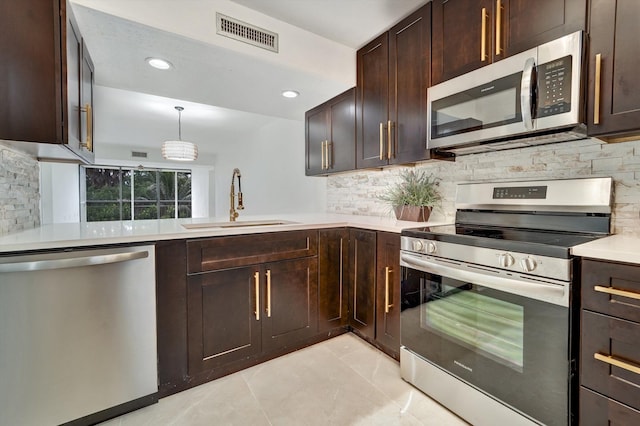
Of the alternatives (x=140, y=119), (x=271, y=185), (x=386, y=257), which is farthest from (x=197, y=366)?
(x=140, y=119)

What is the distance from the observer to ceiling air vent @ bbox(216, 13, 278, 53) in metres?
1.81

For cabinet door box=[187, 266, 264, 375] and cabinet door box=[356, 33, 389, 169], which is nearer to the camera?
cabinet door box=[187, 266, 264, 375]

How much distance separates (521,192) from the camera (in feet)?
5.50

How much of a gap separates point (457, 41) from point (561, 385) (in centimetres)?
180

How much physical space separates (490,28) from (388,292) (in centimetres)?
165

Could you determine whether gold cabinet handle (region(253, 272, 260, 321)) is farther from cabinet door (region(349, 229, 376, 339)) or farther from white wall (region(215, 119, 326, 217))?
white wall (region(215, 119, 326, 217))

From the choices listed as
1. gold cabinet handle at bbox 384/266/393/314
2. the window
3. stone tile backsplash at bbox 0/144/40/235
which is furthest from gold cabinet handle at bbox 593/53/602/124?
the window

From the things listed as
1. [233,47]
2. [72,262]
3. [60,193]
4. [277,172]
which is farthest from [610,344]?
[60,193]

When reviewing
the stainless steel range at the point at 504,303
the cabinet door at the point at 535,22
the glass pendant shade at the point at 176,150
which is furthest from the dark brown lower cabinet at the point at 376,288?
the glass pendant shade at the point at 176,150

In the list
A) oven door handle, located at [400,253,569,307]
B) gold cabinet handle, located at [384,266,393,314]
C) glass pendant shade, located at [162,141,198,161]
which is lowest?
gold cabinet handle, located at [384,266,393,314]

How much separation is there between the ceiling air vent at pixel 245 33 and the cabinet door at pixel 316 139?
99cm

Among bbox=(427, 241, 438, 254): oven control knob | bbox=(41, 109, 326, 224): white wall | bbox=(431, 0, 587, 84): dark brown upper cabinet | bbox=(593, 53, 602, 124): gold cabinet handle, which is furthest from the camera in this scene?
bbox=(41, 109, 326, 224): white wall

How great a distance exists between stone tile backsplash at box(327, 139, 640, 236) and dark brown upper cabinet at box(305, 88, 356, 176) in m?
0.37

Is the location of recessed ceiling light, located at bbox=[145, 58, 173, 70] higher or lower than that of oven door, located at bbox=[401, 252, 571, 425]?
higher
